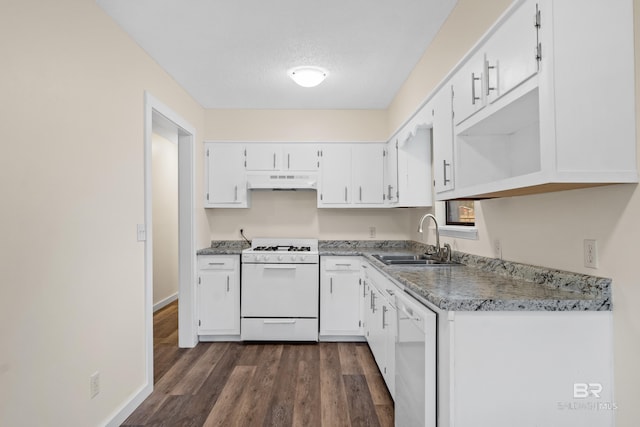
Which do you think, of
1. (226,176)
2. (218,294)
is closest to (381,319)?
(218,294)

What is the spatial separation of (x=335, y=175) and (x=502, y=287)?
103 inches

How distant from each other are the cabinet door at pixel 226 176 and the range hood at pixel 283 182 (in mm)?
152

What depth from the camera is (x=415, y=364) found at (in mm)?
1575

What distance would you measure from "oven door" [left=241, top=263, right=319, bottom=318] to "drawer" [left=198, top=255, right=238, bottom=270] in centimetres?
14

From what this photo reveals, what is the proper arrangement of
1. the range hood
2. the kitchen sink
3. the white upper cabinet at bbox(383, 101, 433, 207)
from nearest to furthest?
the kitchen sink < the white upper cabinet at bbox(383, 101, 433, 207) < the range hood

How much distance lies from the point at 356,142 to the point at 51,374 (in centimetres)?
332

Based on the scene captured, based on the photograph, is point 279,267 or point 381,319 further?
point 279,267

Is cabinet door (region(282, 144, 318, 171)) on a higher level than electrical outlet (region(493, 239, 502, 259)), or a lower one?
higher

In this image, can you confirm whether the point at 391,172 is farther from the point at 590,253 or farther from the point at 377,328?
the point at 590,253

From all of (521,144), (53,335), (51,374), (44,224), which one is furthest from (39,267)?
(521,144)

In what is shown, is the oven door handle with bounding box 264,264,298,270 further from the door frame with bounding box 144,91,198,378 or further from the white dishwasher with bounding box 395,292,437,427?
the white dishwasher with bounding box 395,292,437,427

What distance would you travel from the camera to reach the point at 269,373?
115 inches

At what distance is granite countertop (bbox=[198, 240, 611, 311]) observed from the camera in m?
1.31

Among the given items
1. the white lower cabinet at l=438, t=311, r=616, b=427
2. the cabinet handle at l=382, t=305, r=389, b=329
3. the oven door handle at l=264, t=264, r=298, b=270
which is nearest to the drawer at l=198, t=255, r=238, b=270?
the oven door handle at l=264, t=264, r=298, b=270
